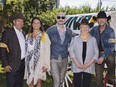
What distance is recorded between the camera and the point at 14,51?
5578 millimetres

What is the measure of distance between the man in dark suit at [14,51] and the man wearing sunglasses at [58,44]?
1.71 ft

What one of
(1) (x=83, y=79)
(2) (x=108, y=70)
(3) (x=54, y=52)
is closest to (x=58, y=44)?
(3) (x=54, y=52)

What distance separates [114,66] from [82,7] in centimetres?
1503

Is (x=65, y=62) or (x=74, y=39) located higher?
(x=74, y=39)

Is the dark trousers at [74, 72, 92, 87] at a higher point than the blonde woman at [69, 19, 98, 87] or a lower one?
lower

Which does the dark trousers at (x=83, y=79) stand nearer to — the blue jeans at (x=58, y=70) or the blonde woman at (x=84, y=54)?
the blonde woman at (x=84, y=54)

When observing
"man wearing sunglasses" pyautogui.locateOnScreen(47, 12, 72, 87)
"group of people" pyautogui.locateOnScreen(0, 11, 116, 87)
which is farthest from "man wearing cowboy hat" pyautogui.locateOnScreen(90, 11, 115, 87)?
A: "man wearing sunglasses" pyautogui.locateOnScreen(47, 12, 72, 87)

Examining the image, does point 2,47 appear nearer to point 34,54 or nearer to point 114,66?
point 34,54

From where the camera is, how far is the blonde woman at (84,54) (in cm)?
569

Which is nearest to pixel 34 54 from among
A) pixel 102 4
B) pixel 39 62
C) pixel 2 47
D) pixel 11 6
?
pixel 39 62

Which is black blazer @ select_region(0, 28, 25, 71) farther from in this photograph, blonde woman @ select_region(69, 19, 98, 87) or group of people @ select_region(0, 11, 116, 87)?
blonde woman @ select_region(69, 19, 98, 87)

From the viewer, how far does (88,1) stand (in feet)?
74.6

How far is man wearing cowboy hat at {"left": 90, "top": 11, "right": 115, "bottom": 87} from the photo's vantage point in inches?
228

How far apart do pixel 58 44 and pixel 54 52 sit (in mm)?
160
